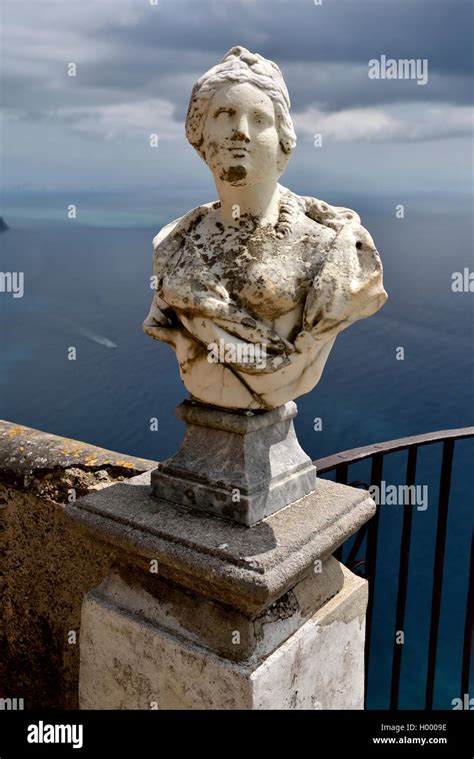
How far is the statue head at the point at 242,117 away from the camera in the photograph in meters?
1.89

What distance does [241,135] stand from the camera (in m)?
1.90

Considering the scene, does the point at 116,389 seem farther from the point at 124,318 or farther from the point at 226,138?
the point at 226,138

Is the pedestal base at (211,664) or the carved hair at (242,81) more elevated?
the carved hair at (242,81)

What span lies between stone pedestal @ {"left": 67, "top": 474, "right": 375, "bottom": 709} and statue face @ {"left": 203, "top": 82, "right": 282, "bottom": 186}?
111 cm

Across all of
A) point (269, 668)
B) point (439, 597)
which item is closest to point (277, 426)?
point (269, 668)

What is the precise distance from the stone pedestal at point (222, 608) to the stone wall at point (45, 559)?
557 mm

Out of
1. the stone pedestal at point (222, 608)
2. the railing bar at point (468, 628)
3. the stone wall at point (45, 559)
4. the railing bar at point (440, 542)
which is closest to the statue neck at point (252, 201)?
the stone pedestal at point (222, 608)

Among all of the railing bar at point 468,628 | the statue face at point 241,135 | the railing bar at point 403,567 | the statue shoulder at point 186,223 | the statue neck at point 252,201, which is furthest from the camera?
the railing bar at point 468,628

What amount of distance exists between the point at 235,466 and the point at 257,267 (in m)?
0.65

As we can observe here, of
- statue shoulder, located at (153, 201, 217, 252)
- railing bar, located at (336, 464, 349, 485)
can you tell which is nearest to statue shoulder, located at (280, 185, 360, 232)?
statue shoulder, located at (153, 201, 217, 252)

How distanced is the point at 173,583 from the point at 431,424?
8709 mm

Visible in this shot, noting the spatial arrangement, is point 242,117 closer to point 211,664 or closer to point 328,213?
point 328,213

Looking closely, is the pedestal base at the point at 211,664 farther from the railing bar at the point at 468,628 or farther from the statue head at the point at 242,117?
the statue head at the point at 242,117

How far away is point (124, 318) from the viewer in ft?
43.6
